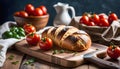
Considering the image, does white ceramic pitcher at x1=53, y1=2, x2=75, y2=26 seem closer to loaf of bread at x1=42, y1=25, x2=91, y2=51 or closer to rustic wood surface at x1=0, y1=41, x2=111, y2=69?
loaf of bread at x1=42, y1=25, x2=91, y2=51

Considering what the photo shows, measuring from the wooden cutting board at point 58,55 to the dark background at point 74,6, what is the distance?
0.72 metres

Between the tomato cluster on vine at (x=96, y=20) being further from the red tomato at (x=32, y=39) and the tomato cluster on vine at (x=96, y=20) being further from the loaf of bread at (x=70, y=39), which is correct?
the red tomato at (x=32, y=39)

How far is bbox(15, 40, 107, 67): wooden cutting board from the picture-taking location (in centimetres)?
189

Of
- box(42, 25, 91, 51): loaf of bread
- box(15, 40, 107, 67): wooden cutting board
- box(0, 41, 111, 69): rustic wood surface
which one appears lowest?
box(0, 41, 111, 69): rustic wood surface

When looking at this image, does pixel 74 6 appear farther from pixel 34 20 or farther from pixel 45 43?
pixel 45 43

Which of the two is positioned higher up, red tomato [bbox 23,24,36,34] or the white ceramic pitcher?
the white ceramic pitcher

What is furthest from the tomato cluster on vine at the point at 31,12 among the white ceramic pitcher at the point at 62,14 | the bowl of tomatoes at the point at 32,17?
the white ceramic pitcher at the point at 62,14

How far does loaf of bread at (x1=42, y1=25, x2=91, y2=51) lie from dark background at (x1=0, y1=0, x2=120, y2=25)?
75cm

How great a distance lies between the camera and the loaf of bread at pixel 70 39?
2047 mm

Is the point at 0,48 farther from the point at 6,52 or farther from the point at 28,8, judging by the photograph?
the point at 28,8

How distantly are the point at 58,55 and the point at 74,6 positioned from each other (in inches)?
39.8

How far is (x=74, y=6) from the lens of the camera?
2906 millimetres

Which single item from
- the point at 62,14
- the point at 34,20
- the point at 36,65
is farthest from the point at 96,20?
the point at 36,65

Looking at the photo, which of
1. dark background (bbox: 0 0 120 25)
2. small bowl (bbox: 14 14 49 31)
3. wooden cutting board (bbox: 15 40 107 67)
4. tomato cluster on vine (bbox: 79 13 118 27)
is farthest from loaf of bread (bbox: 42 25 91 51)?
dark background (bbox: 0 0 120 25)
